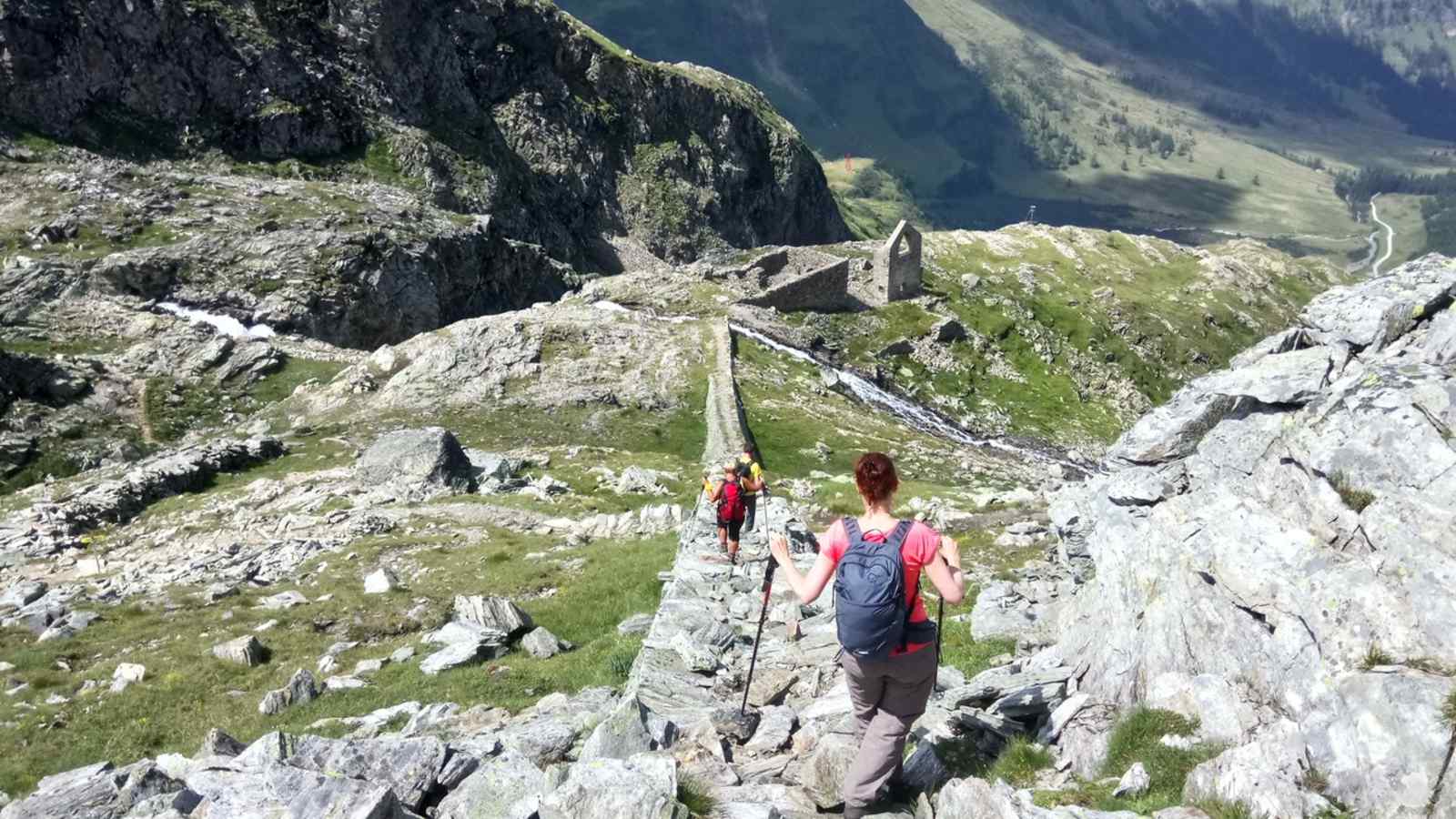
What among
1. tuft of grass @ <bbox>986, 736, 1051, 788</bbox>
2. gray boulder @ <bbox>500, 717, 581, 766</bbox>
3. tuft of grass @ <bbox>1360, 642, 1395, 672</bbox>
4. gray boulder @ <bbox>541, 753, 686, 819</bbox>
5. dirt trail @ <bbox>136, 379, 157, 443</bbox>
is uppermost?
tuft of grass @ <bbox>1360, 642, 1395, 672</bbox>

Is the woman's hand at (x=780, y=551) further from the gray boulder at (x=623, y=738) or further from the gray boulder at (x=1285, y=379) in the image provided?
the gray boulder at (x=1285, y=379)

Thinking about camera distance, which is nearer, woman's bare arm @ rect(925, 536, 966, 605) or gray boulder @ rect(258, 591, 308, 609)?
woman's bare arm @ rect(925, 536, 966, 605)

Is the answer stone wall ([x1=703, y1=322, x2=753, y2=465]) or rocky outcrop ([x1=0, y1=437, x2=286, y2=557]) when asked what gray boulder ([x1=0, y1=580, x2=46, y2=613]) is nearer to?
rocky outcrop ([x1=0, y1=437, x2=286, y2=557])

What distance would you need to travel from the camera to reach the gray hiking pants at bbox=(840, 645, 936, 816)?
31.7 feet

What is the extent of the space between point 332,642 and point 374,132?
120009 mm

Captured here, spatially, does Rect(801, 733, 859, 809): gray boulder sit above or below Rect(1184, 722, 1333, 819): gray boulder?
below

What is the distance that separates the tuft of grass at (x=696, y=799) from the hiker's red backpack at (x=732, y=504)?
1262 cm

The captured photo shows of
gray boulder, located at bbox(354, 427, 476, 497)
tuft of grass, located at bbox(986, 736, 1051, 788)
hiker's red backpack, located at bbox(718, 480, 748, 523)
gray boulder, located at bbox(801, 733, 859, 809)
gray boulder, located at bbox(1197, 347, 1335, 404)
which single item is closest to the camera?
tuft of grass, located at bbox(986, 736, 1051, 788)

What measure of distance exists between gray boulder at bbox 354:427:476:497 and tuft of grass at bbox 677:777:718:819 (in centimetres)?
3046

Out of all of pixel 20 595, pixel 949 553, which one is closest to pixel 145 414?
pixel 20 595

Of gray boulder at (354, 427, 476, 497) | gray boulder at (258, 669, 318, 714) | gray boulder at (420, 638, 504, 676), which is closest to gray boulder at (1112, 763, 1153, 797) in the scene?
gray boulder at (420, 638, 504, 676)

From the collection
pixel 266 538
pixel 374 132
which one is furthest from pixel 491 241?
pixel 266 538

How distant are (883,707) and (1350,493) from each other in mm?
7346

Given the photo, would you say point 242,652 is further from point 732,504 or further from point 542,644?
point 732,504
